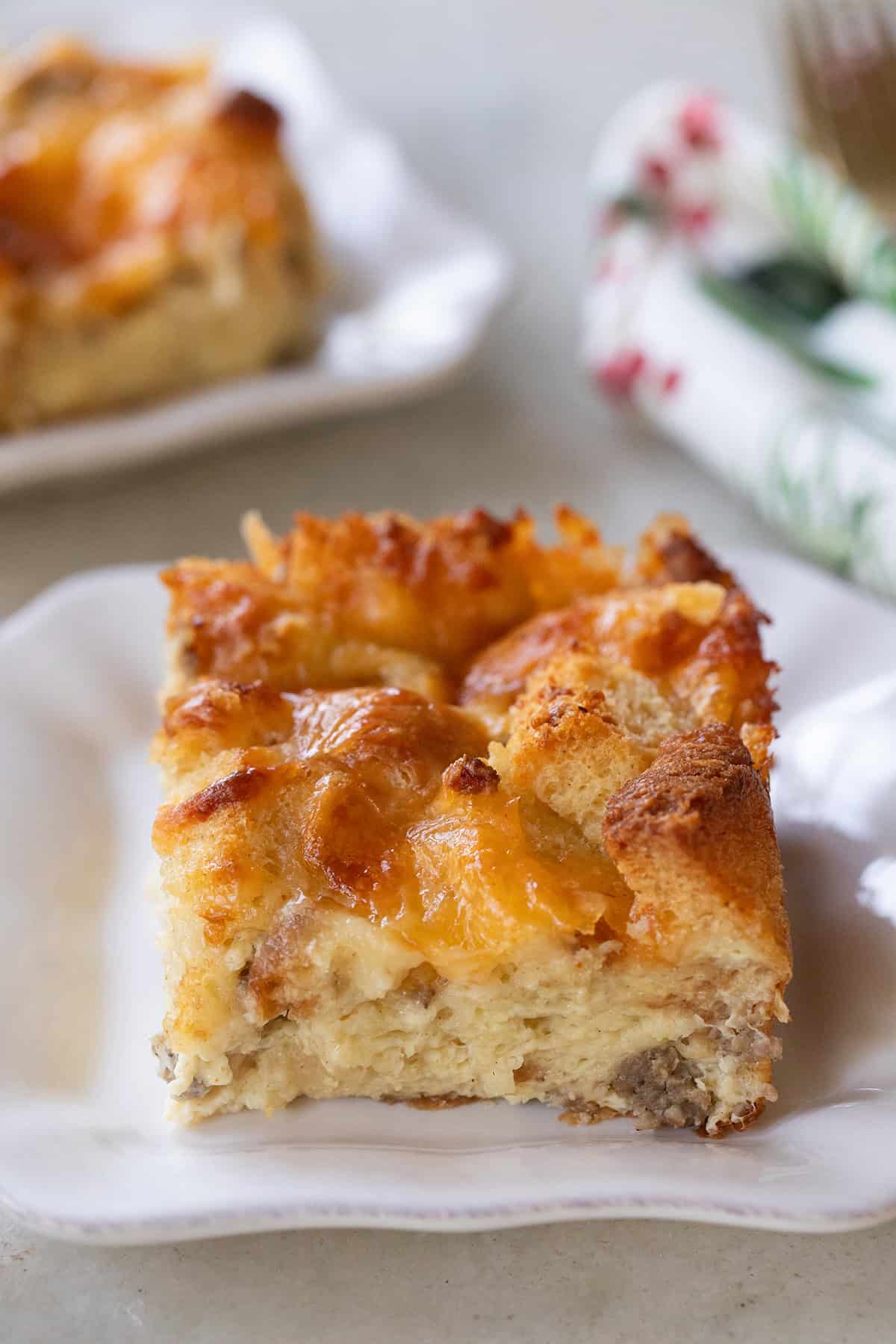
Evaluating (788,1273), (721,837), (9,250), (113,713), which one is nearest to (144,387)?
(9,250)

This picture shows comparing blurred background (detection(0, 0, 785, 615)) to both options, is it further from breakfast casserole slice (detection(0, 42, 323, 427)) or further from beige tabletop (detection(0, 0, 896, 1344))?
breakfast casserole slice (detection(0, 42, 323, 427))

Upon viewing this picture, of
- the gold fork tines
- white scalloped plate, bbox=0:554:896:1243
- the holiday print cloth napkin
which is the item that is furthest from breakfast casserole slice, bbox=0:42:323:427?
the gold fork tines

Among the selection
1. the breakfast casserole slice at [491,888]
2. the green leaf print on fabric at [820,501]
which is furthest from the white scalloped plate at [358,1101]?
the green leaf print on fabric at [820,501]

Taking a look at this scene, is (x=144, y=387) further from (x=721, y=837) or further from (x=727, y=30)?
(x=727, y=30)

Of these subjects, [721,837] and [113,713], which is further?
[113,713]

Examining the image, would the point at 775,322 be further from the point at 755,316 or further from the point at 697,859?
the point at 697,859

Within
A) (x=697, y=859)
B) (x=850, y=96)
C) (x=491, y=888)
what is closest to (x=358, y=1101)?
(x=491, y=888)

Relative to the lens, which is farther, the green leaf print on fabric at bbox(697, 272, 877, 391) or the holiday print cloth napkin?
the green leaf print on fabric at bbox(697, 272, 877, 391)
